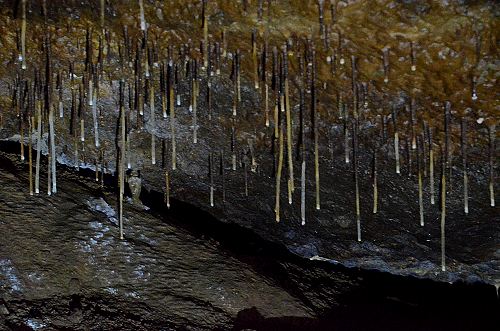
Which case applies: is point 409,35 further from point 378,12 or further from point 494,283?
point 494,283

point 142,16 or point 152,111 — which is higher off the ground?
point 142,16

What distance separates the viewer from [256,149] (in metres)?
5.54

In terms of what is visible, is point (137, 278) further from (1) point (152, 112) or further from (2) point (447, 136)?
(2) point (447, 136)

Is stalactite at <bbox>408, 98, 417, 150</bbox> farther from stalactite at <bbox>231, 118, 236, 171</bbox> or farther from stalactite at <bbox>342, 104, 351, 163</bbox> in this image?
stalactite at <bbox>231, 118, 236, 171</bbox>

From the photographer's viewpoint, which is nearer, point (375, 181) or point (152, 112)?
point (152, 112)

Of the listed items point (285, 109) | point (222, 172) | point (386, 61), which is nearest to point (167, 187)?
point (222, 172)

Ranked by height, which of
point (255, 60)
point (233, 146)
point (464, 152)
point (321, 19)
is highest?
point (321, 19)

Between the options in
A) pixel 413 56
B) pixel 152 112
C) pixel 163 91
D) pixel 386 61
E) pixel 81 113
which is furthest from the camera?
pixel 81 113

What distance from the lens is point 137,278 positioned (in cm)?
473

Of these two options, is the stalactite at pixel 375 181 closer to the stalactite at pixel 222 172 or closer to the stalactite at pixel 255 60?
the stalactite at pixel 255 60

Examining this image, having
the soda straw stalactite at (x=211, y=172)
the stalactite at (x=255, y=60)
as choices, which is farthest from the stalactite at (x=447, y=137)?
the soda straw stalactite at (x=211, y=172)

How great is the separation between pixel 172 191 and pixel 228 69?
2.44 m

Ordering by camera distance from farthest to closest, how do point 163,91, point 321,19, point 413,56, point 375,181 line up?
1. point 375,181
2. point 163,91
3. point 413,56
4. point 321,19

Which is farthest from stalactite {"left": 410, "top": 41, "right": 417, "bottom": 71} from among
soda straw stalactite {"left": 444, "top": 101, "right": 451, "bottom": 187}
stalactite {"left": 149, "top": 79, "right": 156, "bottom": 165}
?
stalactite {"left": 149, "top": 79, "right": 156, "bottom": 165}
